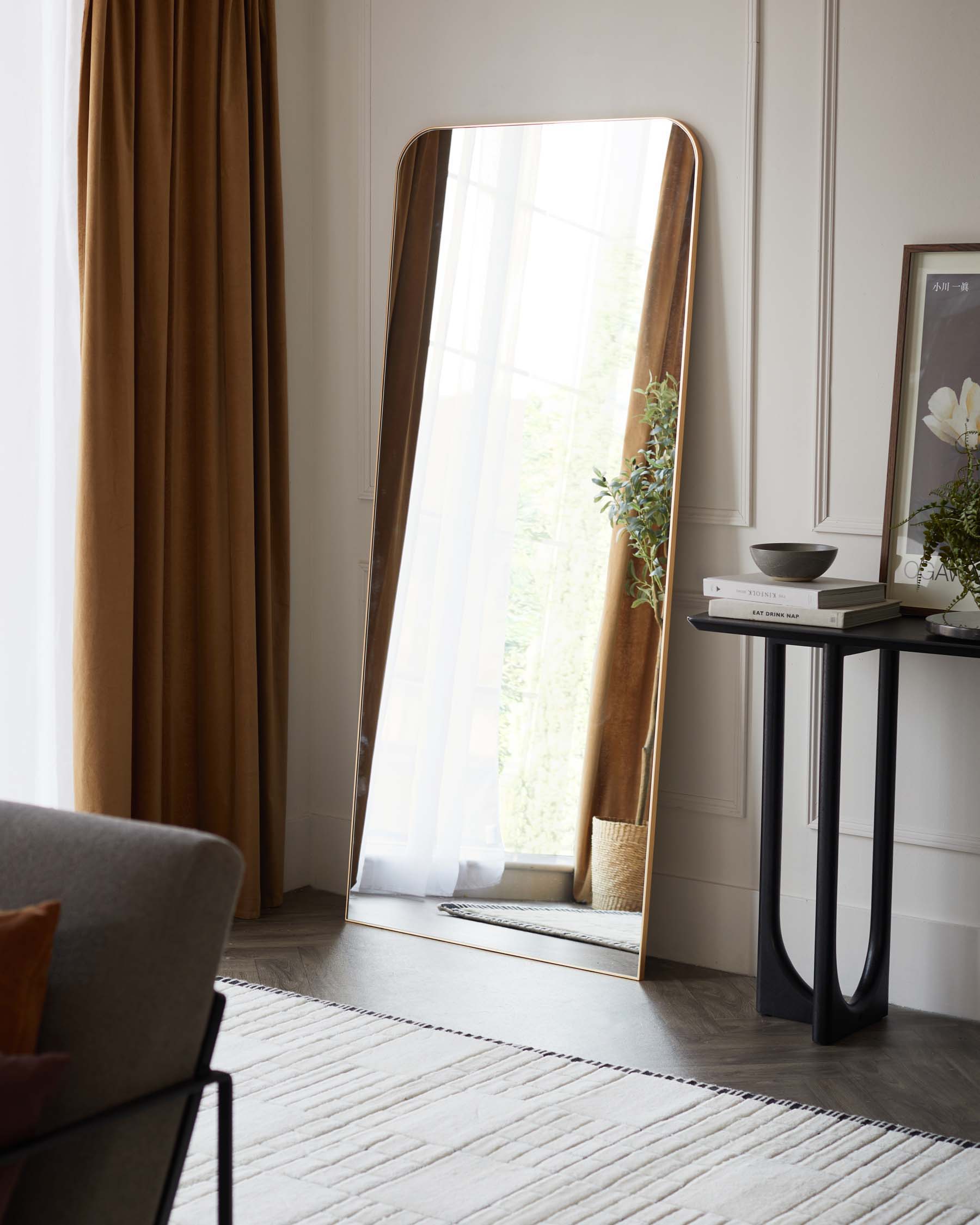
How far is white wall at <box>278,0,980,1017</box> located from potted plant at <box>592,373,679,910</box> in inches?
3.0

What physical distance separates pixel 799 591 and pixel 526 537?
2.78 ft

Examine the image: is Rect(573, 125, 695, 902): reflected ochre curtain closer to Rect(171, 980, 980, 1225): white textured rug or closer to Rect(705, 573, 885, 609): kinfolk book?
Rect(705, 573, 885, 609): kinfolk book

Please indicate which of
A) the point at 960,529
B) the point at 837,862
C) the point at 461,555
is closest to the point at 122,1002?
the point at 837,862

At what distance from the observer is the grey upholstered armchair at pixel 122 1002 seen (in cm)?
143

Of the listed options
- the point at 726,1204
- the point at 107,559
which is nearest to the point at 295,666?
the point at 107,559

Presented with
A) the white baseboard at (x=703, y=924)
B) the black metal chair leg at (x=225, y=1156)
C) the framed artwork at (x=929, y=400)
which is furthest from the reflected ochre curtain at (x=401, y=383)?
the black metal chair leg at (x=225, y=1156)

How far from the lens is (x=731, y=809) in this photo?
335 cm

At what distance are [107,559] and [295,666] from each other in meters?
0.85

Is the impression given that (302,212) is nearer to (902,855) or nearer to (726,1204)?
(902,855)

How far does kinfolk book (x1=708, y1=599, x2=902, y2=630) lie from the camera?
2.78m

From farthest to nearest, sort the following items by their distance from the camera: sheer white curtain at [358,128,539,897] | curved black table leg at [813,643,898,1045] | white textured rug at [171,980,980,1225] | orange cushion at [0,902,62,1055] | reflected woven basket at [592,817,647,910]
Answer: sheer white curtain at [358,128,539,897] → reflected woven basket at [592,817,647,910] → curved black table leg at [813,643,898,1045] → white textured rug at [171,980,980,1225] → orange cushion at [0,902,62,1055]

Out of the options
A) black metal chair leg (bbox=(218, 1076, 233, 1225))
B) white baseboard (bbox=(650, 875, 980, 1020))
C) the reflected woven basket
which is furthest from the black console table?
black metal chair leg (bbox=(218, 1076, 233, 1225))

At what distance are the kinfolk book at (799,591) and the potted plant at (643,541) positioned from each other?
351 mm

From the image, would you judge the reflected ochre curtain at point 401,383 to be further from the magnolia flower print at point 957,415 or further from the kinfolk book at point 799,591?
the magnolia flower print at point 957,415
